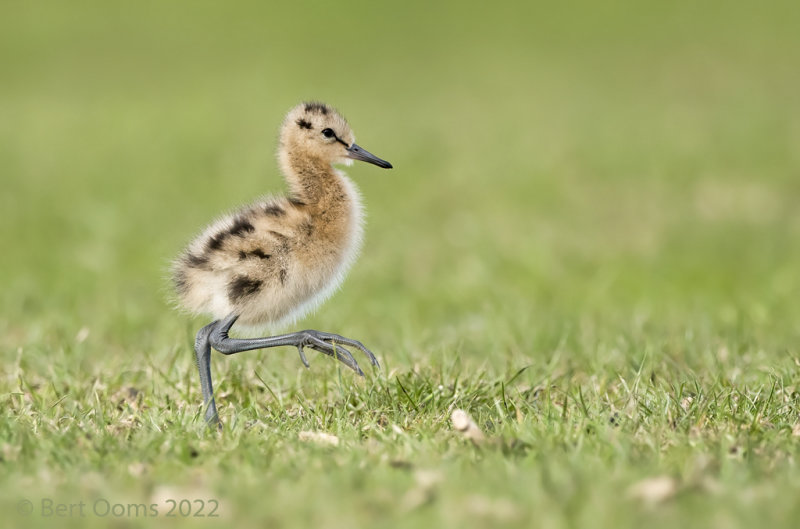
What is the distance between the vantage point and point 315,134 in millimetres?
5516

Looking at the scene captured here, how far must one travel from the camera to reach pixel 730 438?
4398 mm

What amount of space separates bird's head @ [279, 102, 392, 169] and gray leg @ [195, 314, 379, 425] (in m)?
0.94

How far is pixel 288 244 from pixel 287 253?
4 cm

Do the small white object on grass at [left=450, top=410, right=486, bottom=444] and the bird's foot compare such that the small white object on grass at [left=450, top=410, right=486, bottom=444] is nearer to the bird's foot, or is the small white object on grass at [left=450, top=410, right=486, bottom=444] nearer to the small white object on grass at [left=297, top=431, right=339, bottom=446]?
the small white object on grass at [left=297, top=431, right=339, bottom=446]

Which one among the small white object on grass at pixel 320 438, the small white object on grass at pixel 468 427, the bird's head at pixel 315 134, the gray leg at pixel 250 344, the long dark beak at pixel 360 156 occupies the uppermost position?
the bird's head at pixel 315 134

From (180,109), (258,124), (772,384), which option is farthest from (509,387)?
(180,109)

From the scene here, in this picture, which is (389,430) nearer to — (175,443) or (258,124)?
(175,443)

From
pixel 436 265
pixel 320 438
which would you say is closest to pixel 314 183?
pixel 320 438

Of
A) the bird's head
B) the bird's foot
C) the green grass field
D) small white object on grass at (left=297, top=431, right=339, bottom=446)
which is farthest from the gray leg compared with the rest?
the bird's head

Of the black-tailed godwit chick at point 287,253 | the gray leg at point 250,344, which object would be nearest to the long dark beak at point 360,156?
the black-tailed godwit chick at point 287,253

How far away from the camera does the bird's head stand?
5.50 m

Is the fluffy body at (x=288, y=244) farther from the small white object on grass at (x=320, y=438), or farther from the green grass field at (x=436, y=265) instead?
the small white object on grass at (x=320, y=438)

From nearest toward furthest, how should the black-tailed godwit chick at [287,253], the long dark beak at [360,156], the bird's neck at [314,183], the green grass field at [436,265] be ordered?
the green grass field at [436,265]
the black-tailed godwit chick at [287,253]
the bird's neck at [314,183]
the long dark beak at [360,156]

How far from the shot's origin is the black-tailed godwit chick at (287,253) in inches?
198
